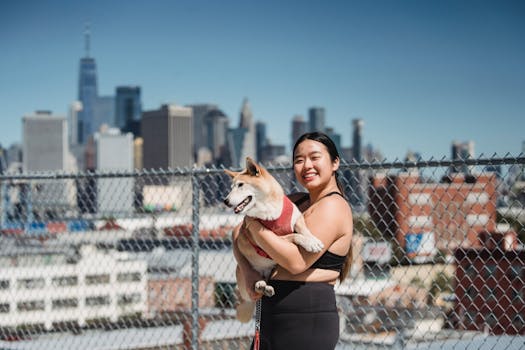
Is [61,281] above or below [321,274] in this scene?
below

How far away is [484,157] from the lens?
13.5 ft

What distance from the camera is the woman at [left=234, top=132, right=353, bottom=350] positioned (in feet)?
10.4

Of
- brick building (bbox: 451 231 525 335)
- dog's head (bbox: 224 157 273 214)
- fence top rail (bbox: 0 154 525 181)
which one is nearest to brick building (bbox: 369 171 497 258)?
brick building (bbox: 451 231 525 335)

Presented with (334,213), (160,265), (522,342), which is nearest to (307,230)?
(334,213)

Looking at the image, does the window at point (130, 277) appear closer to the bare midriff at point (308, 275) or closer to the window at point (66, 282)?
the window at point (66, 282)

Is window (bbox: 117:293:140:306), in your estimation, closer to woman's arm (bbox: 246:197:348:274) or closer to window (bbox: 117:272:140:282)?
window (bbox: 117:272:140:282)

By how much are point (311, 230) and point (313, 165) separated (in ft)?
1.07

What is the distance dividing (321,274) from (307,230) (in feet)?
0.79

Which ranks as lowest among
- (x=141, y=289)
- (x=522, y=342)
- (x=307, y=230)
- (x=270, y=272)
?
(x=141, y=289)

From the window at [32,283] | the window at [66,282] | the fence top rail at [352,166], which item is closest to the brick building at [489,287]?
the fence top rail at [352,166]

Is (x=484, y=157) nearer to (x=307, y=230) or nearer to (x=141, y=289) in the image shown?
(x=307, y=230)

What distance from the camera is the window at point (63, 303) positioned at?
262ft

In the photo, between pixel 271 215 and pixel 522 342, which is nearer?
pixel 271 215

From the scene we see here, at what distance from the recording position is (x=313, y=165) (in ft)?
10.9
